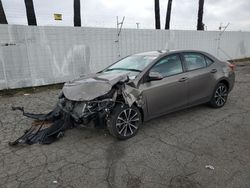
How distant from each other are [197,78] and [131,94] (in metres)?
1.76

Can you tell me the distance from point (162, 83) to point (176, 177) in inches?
73.9

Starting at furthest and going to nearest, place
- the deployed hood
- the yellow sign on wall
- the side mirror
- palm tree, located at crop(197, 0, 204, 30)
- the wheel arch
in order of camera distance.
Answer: palm tree, located at crop(197, 0, 204, 30), the yellow sign on wall, the wheel arch, the side mirror, the deployed hood

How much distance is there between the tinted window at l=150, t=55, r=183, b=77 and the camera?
4178 mm

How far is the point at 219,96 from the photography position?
5.22 metres

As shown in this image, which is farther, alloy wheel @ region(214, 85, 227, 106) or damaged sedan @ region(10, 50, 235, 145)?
alloy wheel @ region(214, 85, 227, 106)

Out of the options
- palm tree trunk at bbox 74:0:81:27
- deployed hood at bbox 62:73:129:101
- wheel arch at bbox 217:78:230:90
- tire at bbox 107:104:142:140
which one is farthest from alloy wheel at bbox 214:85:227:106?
palm tree trunk at bbox 74:0:81:27

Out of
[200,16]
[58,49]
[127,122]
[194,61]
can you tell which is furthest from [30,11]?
[200,16]

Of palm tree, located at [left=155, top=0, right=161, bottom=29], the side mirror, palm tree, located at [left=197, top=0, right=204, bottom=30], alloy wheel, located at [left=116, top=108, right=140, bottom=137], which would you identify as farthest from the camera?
palm tree, located at [left=197, top=0, right=204, bottom=30]

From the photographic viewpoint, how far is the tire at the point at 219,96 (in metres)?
5.12

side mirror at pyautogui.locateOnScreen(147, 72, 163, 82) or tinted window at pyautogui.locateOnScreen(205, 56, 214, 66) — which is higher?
tinted window at pyautogui.locateOnScreen(205, 56, 214, 66)

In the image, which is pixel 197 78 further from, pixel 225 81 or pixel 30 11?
pixel 30 11

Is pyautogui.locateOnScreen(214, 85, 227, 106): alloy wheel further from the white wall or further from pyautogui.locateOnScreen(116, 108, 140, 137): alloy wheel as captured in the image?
the white wall

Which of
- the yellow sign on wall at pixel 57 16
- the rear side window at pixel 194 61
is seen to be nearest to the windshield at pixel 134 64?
the rear side window at pixel 194 61

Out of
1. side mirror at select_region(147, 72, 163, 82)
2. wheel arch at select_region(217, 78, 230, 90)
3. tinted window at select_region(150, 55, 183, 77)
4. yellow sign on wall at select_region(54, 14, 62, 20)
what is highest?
yellow sign on wall at select_region(54, 14, 62, 20)
